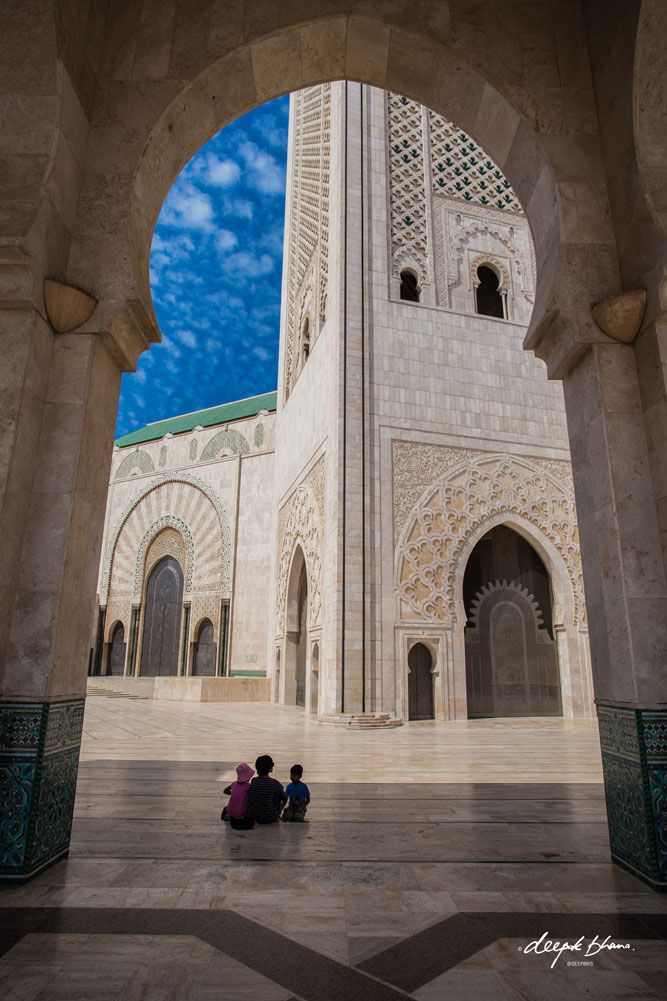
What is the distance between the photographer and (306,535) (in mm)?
8977

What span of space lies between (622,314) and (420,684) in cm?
606

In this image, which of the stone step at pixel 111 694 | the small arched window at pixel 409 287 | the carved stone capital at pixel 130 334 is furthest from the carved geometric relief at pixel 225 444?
the carved stone capital at pixel 130 334

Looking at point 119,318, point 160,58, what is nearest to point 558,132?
point 160,58

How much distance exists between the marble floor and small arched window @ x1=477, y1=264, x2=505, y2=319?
7.89m

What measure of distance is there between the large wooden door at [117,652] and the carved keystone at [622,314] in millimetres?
14973

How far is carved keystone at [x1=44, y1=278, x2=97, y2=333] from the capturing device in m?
2.13

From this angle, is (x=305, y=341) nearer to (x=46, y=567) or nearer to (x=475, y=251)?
(x=475, y=251)

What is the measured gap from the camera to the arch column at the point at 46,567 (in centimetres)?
184

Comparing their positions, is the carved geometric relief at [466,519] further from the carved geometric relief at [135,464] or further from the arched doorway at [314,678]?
the carved geometric relief at [135,464]

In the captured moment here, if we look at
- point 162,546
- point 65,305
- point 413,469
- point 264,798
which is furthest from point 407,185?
point 162,546

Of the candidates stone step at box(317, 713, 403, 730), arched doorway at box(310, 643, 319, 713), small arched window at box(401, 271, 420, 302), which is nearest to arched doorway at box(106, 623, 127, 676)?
arched doorway at box(310, 643, 319, 713)

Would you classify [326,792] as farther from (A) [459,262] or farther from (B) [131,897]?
(A) [459,262]

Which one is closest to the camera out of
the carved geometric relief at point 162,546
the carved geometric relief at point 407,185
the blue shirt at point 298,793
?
the blue shirt at point 298,793
